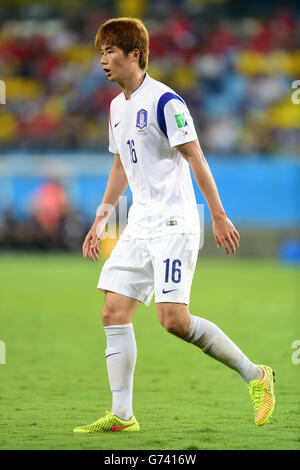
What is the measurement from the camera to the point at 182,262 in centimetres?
492

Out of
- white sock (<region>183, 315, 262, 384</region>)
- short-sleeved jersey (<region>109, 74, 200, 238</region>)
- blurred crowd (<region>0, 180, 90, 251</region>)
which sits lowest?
blurred crowd (<region>0, 180, 90, 251</region>)

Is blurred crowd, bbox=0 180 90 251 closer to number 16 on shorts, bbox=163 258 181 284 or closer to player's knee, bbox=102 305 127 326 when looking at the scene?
player's knee, bbox=102 305 127 326

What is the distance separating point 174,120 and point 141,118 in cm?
24

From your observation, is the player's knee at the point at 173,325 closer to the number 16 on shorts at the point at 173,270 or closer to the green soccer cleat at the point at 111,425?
the number 16 on shorts at the point at 173,270

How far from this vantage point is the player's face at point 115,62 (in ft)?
16.3

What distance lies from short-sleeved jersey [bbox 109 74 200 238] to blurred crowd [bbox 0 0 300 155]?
16.6 meters

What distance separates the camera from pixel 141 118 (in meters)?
4.99

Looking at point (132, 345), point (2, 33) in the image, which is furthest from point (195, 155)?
point (2, 33)

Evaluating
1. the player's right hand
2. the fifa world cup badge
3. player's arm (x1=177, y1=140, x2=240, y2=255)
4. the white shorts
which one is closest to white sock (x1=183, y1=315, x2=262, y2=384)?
the white shorts

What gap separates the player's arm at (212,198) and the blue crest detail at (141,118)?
27cm

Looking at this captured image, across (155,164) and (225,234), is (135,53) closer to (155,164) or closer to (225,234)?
(155,164)

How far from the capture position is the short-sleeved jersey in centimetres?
495

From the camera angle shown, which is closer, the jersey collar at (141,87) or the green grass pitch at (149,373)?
the green grass pitch at (149,373)

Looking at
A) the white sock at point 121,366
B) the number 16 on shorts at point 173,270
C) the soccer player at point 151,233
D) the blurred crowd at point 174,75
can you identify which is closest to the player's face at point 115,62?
the soccer player at point 151,233
